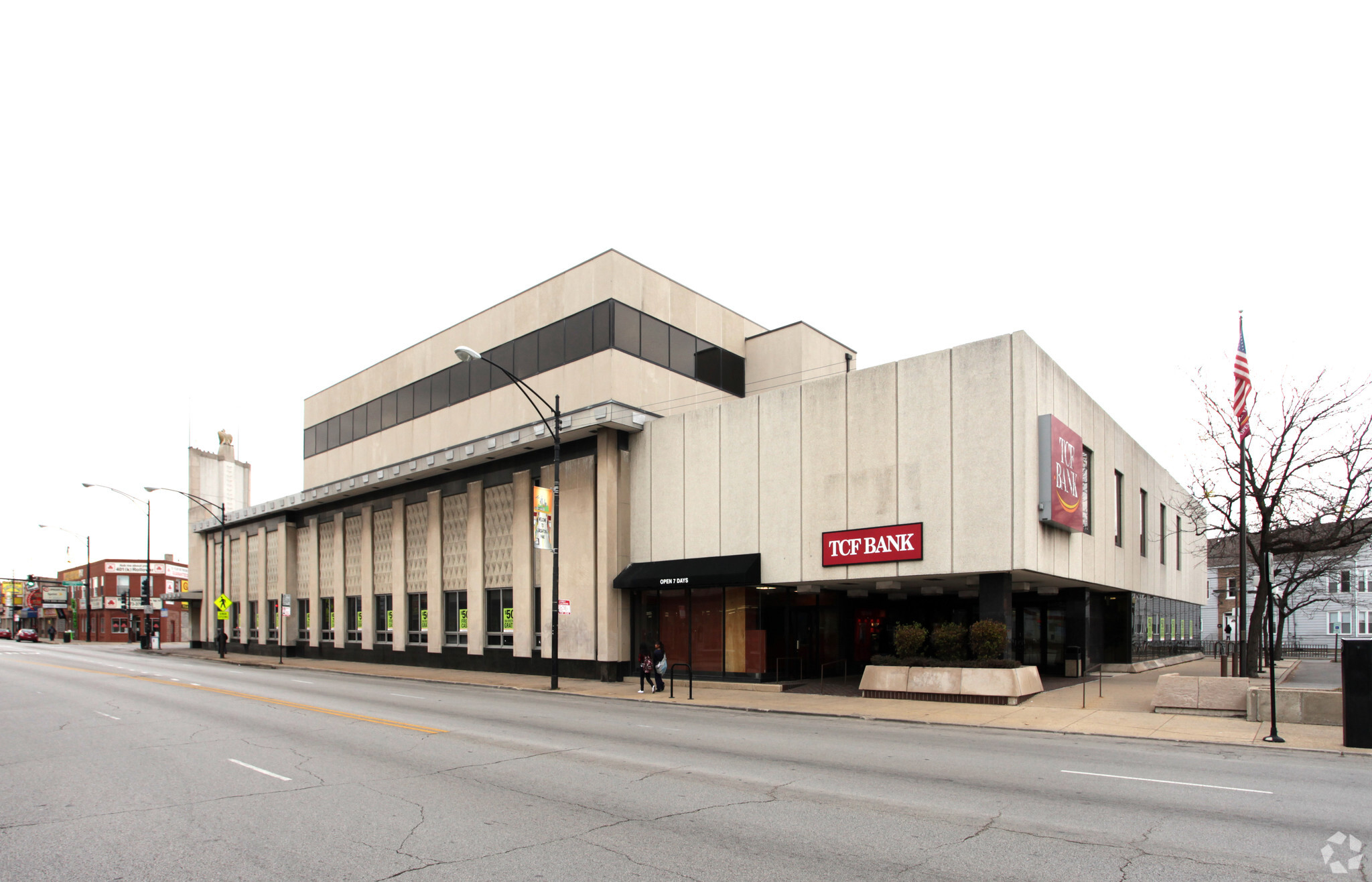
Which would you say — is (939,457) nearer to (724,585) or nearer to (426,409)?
(724,585)

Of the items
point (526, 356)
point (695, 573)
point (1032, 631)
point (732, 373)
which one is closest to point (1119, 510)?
point (1032, 631)

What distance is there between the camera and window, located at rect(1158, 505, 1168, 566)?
38594mm

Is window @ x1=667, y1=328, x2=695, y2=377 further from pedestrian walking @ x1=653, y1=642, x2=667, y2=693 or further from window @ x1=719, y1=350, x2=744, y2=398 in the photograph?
pedestrian walking @ x1=653, y1=642, x2=667, y2=693

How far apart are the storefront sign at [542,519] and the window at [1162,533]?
28.1 meters

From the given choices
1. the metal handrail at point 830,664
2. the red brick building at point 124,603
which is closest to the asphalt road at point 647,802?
the metal handrail at point 830,664

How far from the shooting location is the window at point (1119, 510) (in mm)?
30969

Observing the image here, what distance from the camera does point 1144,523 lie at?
3559 cm

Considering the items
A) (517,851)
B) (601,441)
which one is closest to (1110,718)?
(517,851)

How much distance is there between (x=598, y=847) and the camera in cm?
773

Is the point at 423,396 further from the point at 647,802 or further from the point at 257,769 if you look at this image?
the point at 647,802

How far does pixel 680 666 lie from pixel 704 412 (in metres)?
8.37

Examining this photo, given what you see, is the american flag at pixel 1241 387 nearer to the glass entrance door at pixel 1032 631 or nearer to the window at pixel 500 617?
the glass entrance door at pixel 1032 631
